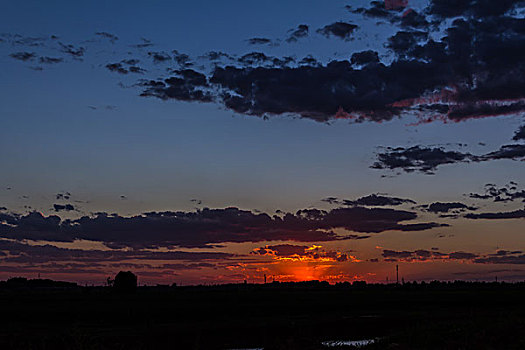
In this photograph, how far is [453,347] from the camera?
24.2 m

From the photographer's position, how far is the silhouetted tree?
146m

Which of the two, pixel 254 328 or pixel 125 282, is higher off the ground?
pixel 125 282

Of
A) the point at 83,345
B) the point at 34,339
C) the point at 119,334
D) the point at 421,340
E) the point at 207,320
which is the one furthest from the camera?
the point at 207,320

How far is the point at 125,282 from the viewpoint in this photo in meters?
146

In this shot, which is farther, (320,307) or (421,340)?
(320,307)

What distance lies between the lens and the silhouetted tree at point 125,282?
145500 mm

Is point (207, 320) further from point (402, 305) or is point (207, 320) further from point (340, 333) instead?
point (402, 305)

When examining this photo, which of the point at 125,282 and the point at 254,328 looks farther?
the point at 125,282

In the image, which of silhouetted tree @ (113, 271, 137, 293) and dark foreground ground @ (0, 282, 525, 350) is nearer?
dark foreground ground @ (0, 282, 525, 350)

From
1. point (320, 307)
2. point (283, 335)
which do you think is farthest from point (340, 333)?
point (320, 307)

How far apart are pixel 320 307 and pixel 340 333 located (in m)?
33.0

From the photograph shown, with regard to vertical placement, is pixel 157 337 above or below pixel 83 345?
below

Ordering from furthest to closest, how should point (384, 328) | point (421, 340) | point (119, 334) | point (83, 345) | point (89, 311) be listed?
point (89, 311), point (384, 328), point (119, 334), point (421, 340), point (83, 345)

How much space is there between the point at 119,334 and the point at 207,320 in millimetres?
16242
